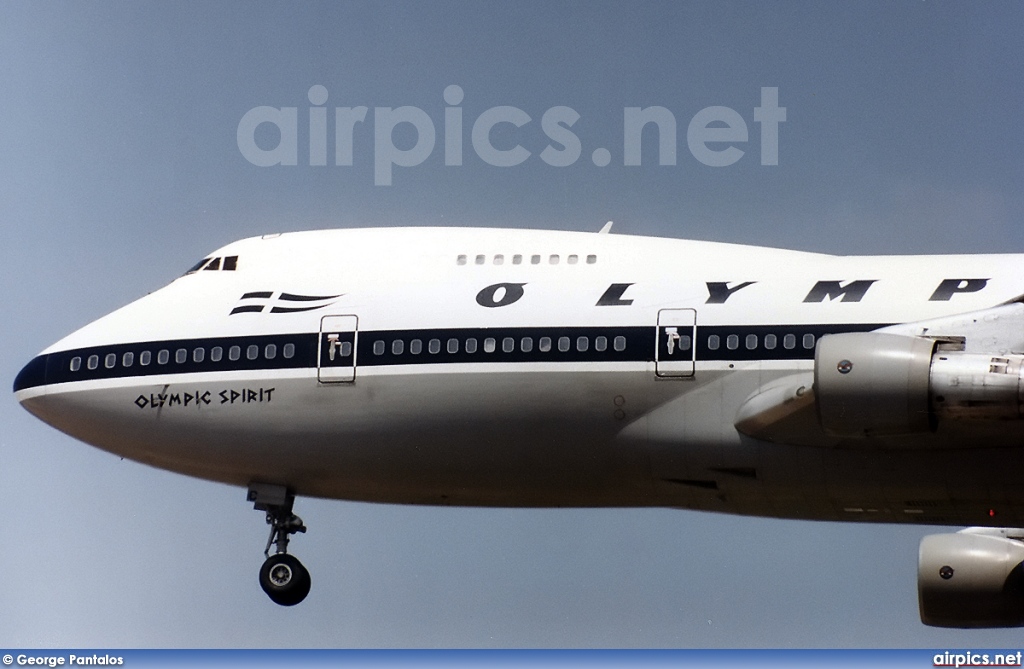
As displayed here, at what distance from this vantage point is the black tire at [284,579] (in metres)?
35.6

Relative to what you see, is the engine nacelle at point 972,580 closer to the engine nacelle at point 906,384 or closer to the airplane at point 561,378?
the airplane at point 561,378

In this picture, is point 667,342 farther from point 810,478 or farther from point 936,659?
point 936,659

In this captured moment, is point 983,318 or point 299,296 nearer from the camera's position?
point 983,318

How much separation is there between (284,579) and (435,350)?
5265 millimetres

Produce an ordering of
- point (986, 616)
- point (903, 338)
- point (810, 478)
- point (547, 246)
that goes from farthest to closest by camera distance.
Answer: point (986, 616), point (547, 246), point (810, 478), point (903, 338)

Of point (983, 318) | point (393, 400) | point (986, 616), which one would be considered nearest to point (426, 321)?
point (393, 400)

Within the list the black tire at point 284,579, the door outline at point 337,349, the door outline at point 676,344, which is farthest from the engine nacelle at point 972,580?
the door outline at point 337,349

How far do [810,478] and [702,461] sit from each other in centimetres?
168

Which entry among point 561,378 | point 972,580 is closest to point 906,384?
point 561,378

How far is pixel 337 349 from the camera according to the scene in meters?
34.0

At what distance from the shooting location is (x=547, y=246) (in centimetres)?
3450

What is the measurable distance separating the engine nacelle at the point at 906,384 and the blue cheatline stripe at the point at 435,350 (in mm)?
1751

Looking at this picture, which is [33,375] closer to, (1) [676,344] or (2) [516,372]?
(2) [516,372]

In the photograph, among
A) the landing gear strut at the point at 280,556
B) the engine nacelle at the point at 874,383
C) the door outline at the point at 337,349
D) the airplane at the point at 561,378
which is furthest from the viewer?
the landing gear strut at the point at 280,556
